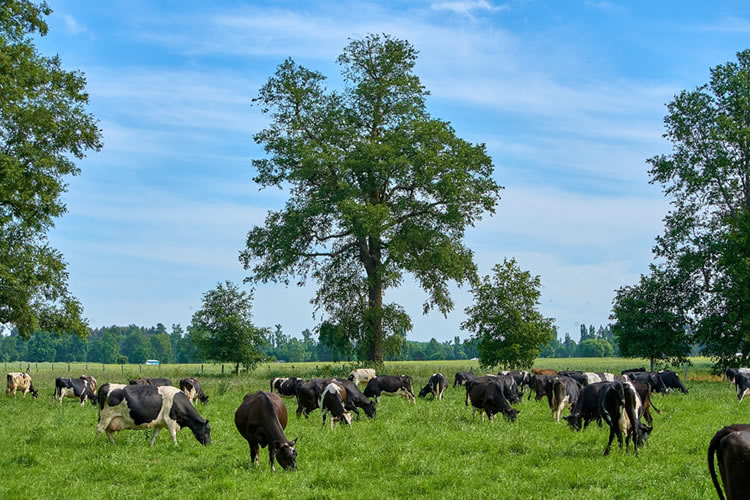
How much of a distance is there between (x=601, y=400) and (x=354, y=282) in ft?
101

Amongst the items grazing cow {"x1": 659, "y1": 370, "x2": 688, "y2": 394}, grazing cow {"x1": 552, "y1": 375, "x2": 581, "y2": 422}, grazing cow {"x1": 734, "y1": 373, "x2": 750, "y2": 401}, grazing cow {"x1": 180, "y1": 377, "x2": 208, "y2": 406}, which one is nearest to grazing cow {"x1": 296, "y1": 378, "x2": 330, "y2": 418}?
grazing cow {"x1": 552, "y1": 375, "x2": 581, "y2": 422}

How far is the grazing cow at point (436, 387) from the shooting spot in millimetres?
29938

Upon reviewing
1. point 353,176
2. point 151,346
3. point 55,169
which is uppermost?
point 353,176

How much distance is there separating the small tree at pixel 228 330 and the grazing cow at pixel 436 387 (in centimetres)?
2434

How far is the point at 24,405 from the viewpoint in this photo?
Answer: 27859mm

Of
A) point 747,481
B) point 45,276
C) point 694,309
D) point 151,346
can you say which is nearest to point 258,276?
point 45,276

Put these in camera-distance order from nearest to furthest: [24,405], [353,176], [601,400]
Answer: [601,400] → [24,405] → [353,176]

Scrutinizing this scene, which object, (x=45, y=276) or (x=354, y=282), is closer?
(x=45, y=276)

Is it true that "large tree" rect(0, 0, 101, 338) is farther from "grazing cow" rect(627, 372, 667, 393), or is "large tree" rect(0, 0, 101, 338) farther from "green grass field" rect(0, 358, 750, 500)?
"grazing cow" rect(627, 372, 667, 393)

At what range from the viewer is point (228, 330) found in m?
52.2

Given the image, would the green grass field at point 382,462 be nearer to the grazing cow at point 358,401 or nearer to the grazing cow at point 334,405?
the grazing cow at point 334,405

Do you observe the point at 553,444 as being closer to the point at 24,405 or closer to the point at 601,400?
the point at 601,400

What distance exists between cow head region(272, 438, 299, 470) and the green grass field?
21cm

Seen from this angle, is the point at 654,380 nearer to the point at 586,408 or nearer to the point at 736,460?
the point at 586,408
